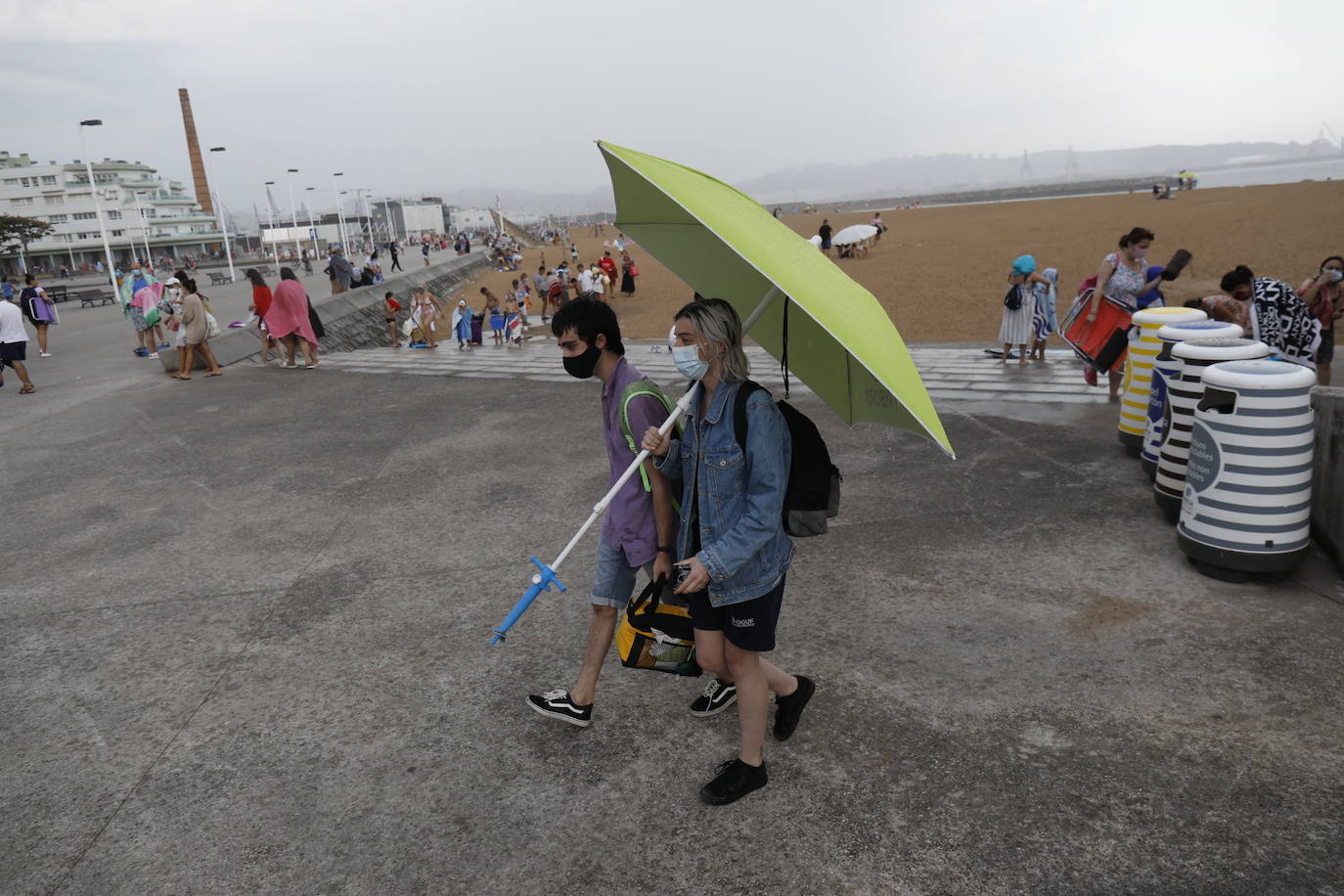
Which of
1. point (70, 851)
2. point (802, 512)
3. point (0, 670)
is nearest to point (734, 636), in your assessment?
point (802, 512)

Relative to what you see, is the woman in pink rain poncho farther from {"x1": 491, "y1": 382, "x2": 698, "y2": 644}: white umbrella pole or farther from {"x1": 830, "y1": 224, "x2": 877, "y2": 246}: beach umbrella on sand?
{"x1": 830, "y1": 224, "x2": 877, "y2": 246}: beach umbrella on sand

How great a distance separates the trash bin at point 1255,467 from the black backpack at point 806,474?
266 centimetres

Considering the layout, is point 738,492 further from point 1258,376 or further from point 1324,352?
point 1324,352

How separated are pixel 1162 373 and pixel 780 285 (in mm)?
4408

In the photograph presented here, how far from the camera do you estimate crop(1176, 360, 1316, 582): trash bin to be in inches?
159

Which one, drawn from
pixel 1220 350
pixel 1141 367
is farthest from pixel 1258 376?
pixel 1141 367

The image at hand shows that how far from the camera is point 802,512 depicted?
264 centimetres

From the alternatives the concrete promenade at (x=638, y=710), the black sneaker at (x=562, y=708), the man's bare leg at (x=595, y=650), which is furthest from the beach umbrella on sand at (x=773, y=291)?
the concrete promenade at (x=638, y=710)

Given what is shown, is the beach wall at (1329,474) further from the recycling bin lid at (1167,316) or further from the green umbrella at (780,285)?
the green umbrella at (780,285)

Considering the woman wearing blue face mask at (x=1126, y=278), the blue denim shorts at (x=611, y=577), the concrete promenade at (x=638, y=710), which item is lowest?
the concrete promenade at (x=638, y=710)

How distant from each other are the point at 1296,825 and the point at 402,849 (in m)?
2.83

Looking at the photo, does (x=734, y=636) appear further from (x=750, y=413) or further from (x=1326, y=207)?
(x=1326, y=207)

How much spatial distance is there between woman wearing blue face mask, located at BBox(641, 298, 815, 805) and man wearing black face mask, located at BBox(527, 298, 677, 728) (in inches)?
4.6

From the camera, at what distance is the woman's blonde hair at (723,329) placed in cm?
253
